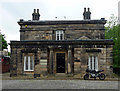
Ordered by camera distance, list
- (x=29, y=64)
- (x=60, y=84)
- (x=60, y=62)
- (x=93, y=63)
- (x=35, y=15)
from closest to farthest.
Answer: (x=60, y=84) < (x=93, y=63) < (x=29, y=64) < (x=60, y=62) < (x=35, y=15)

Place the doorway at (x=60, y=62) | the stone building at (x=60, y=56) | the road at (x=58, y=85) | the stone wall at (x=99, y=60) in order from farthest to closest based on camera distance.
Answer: the doorway at (x=60, y=62) < the stone building at (x=60, y=56) < the stone wall at (x=99, y=60) < the road at (x=58, y=85)

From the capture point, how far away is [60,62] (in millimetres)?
17406

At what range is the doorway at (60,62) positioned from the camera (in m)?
17.3

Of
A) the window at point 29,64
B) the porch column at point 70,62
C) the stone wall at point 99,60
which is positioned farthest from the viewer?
the window at point 29,64

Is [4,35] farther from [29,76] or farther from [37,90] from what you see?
[37,90]

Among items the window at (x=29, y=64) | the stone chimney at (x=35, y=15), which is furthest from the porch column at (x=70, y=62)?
the stone chimney at (x=35, y=15)

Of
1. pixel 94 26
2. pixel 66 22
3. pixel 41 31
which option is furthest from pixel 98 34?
pixel 41 31

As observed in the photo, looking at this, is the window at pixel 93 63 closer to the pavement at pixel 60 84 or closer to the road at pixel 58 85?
the pavement at pixel 60 84

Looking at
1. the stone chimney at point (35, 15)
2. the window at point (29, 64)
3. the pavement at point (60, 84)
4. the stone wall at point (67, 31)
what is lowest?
the pavement at point (60, 84)

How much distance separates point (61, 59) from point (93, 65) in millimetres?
3847

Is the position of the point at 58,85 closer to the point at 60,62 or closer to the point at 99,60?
the point at 60,62

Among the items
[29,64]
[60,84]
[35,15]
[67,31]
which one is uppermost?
[35,15]

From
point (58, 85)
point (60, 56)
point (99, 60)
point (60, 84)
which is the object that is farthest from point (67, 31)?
point (58, 85)

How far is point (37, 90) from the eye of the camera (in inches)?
379
